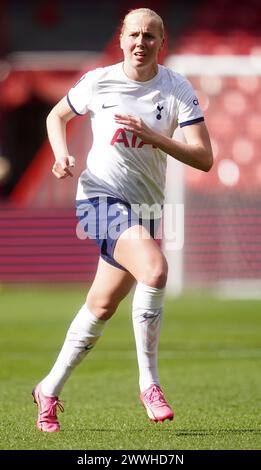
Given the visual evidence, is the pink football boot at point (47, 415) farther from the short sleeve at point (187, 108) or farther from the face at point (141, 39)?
the face at point (141, 39)

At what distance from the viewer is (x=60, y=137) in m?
6.59

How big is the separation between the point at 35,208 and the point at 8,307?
4.25m

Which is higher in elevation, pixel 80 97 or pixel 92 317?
pixel 80 97

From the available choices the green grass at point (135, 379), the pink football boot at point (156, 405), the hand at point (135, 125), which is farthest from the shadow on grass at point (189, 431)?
the hand at point (135, 125)

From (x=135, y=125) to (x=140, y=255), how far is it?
649mm

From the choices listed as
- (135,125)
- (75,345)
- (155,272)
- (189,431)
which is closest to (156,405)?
(189,431)

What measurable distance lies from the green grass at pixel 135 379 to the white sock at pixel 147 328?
11.8 inches

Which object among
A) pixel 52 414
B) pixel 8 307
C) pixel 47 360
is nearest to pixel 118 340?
pixel 47 360

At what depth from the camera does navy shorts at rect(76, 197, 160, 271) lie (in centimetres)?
651

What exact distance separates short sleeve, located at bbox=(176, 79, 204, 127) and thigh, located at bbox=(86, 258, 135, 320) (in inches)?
32.0

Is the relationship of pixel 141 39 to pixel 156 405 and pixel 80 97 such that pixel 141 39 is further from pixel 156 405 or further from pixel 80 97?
pixel 156 405

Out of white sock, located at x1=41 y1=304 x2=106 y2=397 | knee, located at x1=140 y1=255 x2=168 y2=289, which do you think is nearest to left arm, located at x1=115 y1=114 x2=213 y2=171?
knee, located at x1=140 y1=255 x2=168 y2=289

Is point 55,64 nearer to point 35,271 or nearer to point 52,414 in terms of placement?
point 35,271

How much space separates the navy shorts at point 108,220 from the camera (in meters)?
6.51
